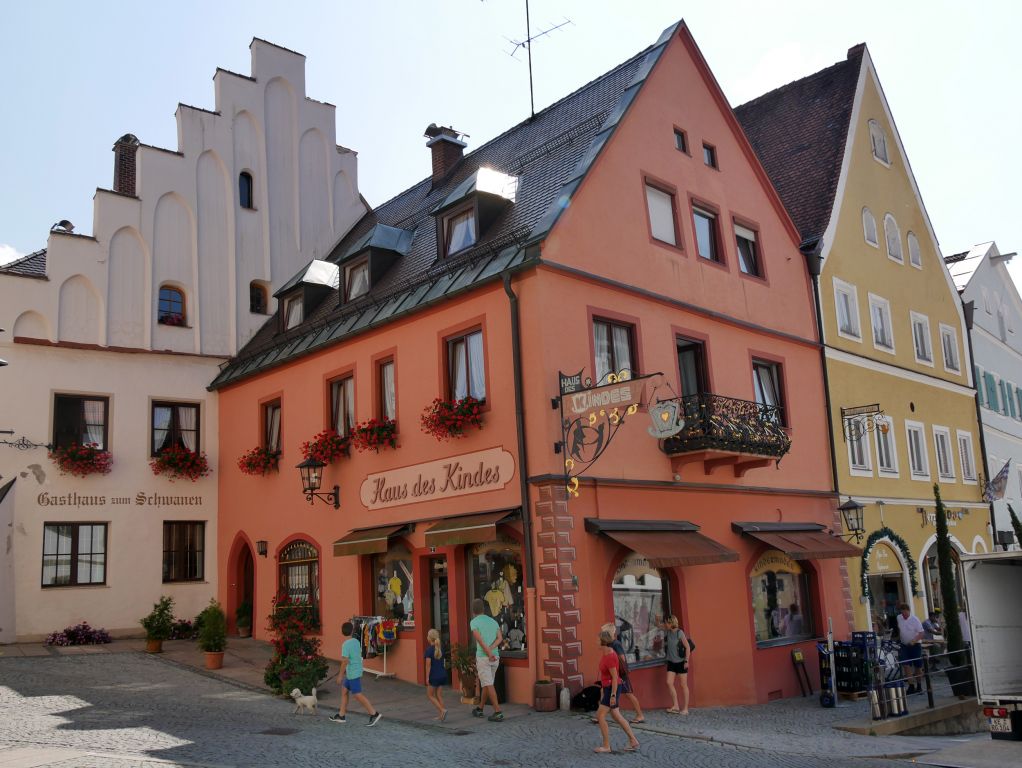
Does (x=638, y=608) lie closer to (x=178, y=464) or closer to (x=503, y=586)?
(x=503, y=586)

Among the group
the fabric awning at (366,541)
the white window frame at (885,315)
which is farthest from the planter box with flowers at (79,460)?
the white window frame at (885,315)

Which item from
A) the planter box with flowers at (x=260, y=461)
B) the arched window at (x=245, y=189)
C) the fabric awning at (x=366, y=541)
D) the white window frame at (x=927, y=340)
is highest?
the arched window at (x=245, y=189)

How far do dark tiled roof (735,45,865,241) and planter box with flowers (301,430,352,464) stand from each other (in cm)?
1250

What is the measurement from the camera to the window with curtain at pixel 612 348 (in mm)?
17172

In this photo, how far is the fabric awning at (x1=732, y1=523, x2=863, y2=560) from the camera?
18.8 m

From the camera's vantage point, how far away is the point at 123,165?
26609mm

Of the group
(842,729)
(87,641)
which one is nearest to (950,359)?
(842,729)

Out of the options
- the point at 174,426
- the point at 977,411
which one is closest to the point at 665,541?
the point at 174,426

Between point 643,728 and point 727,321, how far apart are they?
924cm

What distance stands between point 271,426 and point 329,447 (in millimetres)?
3553

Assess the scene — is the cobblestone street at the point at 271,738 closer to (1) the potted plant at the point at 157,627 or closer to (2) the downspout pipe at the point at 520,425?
(2) the downspout pipe at the point at 520,425

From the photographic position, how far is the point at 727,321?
20156mm

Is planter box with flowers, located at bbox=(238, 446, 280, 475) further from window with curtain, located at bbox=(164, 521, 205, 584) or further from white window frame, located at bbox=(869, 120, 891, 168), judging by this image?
white window frame, located at bbox=(869, 120, 891, 168)

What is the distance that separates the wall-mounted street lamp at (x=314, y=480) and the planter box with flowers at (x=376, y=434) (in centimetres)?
123
